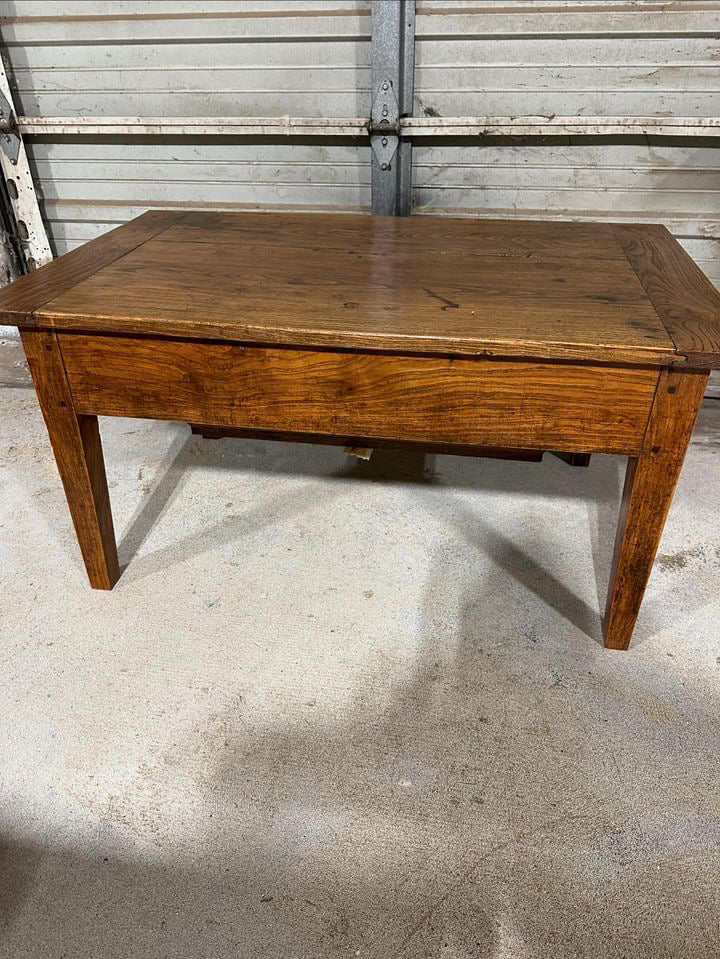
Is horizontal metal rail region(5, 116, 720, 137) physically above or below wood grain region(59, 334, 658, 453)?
above

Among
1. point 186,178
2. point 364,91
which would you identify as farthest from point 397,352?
point 186,178

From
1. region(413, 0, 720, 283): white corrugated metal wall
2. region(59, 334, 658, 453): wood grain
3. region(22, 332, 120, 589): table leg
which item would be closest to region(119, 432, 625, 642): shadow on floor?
region(22, 332, 120, 589): table leg

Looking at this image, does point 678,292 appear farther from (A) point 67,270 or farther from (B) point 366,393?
(A) point 67,270

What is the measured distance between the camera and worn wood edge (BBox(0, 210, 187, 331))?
1.22 metres

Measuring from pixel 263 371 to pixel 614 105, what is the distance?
1.69m

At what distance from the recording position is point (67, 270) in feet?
4.71

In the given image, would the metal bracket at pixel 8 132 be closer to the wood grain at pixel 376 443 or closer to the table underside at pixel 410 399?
the wood grain at pixel 376 443

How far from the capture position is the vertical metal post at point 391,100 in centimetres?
211

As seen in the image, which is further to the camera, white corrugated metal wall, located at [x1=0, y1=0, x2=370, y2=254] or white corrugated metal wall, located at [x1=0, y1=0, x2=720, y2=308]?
white corrugated metal wall, located at [x1=0, y1=0, x2=370, y2=254]

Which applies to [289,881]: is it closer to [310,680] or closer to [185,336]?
[310,680]

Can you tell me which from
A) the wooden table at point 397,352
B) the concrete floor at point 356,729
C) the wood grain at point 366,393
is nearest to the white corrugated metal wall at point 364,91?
the wooden table at point 397,352

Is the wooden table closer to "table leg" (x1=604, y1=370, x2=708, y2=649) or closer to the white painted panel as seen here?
"table leg" (x1=604, y1=370, x2=708, y2=649)

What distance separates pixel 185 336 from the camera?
1.20 meters

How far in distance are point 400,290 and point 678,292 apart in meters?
0.53
